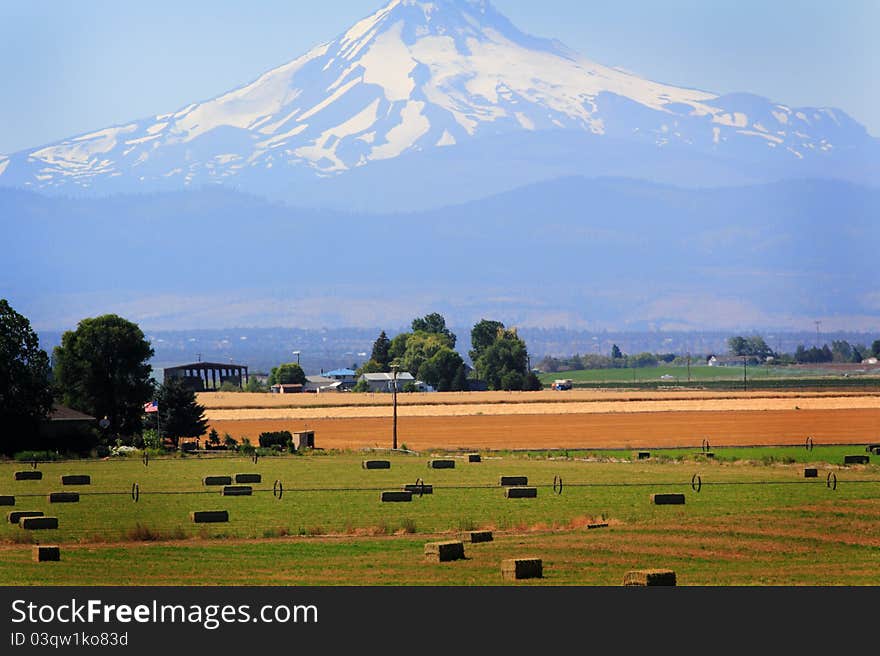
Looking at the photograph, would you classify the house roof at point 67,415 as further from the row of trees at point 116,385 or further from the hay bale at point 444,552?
the hay bale at point 444,552

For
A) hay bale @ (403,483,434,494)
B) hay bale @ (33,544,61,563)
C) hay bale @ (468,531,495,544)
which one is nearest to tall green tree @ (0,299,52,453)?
hay bale @ (403,483,434,494)

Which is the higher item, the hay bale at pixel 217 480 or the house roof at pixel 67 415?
the house roof at pixel 67 415

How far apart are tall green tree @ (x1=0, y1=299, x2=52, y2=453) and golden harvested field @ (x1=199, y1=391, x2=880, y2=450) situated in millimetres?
18655

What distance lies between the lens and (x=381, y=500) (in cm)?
5006

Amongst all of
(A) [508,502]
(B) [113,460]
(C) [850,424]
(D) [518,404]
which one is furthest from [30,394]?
(D) [518,404]

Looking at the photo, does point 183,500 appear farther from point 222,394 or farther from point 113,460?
point 222,394

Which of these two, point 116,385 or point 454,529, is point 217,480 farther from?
point 116,385

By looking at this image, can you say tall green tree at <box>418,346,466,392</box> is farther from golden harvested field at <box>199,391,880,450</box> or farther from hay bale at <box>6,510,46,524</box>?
hay bale at <box>6,510,46,524</box>

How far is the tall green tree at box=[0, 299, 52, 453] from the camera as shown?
7612cm

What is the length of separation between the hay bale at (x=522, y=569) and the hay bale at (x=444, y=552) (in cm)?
280

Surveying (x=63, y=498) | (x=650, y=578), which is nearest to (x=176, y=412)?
(x=63, y=498)

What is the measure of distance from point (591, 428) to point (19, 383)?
4608cm

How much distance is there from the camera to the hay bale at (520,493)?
5041 centimetres

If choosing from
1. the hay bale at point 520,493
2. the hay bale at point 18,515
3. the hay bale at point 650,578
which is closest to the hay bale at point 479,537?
the hay bale at point 650,578
